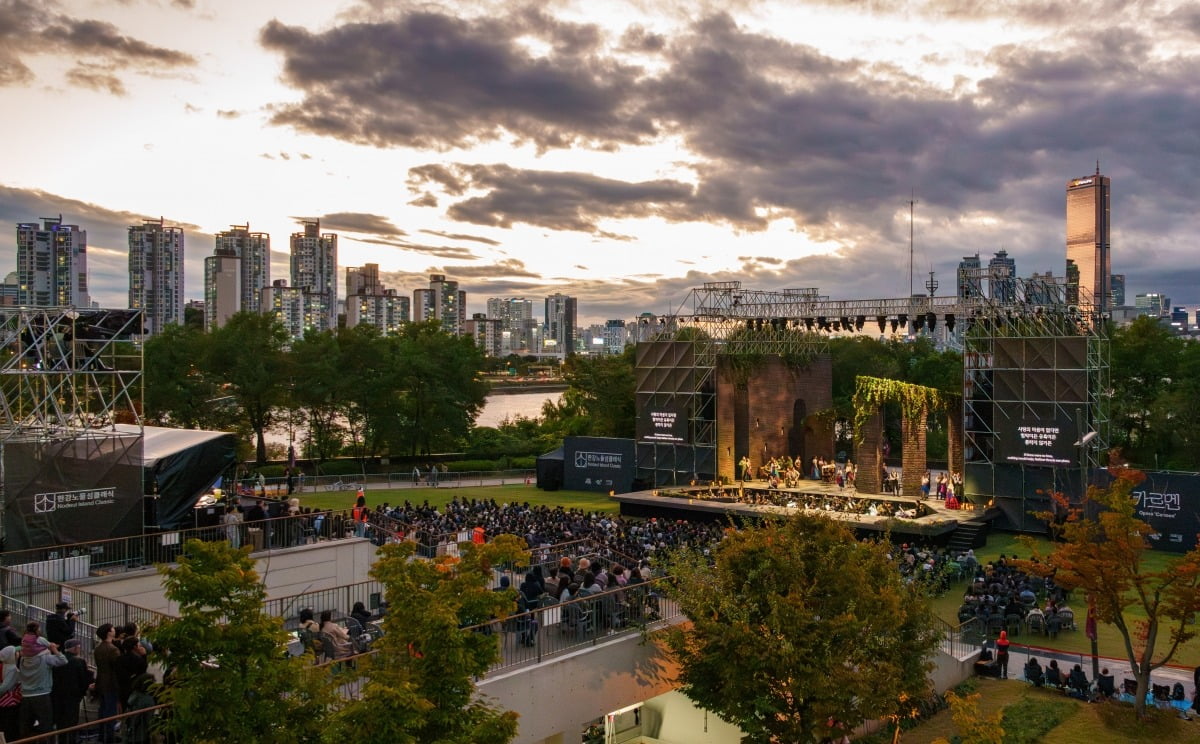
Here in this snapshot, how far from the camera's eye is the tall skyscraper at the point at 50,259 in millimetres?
131250

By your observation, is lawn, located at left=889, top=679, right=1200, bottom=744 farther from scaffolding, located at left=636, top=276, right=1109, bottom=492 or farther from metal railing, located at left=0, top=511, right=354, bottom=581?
scaffolding, located at left=636, top=276, right=1109, bottom=492

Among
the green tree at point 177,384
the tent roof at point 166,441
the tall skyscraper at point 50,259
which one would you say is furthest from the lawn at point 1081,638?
the tall skyscraper at point 50,259

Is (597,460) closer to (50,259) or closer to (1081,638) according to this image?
(1081,638)

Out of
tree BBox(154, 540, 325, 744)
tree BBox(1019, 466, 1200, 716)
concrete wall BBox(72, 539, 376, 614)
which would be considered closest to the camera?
tree BBox(154, 540, 325, 744)

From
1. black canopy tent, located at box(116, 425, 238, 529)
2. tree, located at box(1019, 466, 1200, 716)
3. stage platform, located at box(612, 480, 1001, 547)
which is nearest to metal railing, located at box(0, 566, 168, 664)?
black canopy tent, located at box(116, 425, 238, 529)

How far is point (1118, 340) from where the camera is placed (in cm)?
5303

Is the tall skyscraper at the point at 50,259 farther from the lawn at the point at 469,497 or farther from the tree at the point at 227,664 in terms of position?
the tree at the point at 227,664

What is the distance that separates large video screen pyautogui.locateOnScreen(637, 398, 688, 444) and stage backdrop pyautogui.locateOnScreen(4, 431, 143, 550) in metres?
24.0

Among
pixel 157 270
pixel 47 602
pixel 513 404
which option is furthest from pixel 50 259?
pixel 47 602

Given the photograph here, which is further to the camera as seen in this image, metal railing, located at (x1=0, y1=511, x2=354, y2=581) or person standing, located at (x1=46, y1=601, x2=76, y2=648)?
metal railing, located at (x1=0, y1=511, x2=354, y2=581)

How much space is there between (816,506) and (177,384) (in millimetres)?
36825

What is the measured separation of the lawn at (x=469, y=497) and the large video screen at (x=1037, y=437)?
15091mm

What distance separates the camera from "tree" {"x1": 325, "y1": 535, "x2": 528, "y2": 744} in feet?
23.0

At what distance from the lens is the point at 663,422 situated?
39.3 metres
